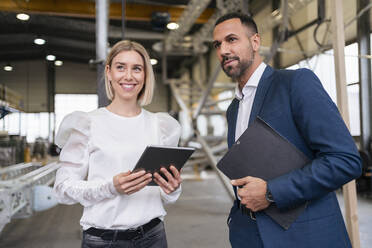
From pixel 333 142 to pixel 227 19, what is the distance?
0.71 metres

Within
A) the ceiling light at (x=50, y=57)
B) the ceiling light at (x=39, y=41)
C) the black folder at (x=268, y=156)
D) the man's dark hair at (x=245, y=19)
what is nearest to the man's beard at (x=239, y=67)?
the man's dark hair at (x=245, y=19)

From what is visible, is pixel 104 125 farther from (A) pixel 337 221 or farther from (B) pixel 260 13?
(B) pixel 260 13

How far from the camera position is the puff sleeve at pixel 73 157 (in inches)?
53.8

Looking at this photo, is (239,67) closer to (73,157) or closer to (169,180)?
(169,180)

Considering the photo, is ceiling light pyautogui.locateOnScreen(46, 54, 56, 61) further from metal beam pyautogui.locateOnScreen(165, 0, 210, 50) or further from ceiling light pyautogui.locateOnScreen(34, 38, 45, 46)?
metal beam pyautogui.locateOnScreen(165, 0, 210, 50)

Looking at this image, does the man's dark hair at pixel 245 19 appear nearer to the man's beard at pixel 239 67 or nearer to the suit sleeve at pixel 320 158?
the man's beard at pixel 239 67

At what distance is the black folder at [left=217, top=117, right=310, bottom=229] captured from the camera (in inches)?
47.2

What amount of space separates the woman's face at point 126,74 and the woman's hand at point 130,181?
1.28 feet

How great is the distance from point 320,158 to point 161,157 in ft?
1.88

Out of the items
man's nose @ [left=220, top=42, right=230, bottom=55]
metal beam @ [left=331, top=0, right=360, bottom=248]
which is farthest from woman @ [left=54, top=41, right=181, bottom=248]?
metal beam @ [left=331, top=0, right=360, bottom=248]

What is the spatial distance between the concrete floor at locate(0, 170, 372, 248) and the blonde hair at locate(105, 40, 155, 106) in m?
2.85

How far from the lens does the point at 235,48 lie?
4.66 feet

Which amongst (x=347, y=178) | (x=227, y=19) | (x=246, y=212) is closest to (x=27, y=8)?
(x=227, y=19)

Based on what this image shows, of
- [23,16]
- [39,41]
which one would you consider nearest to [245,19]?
[23,16]
